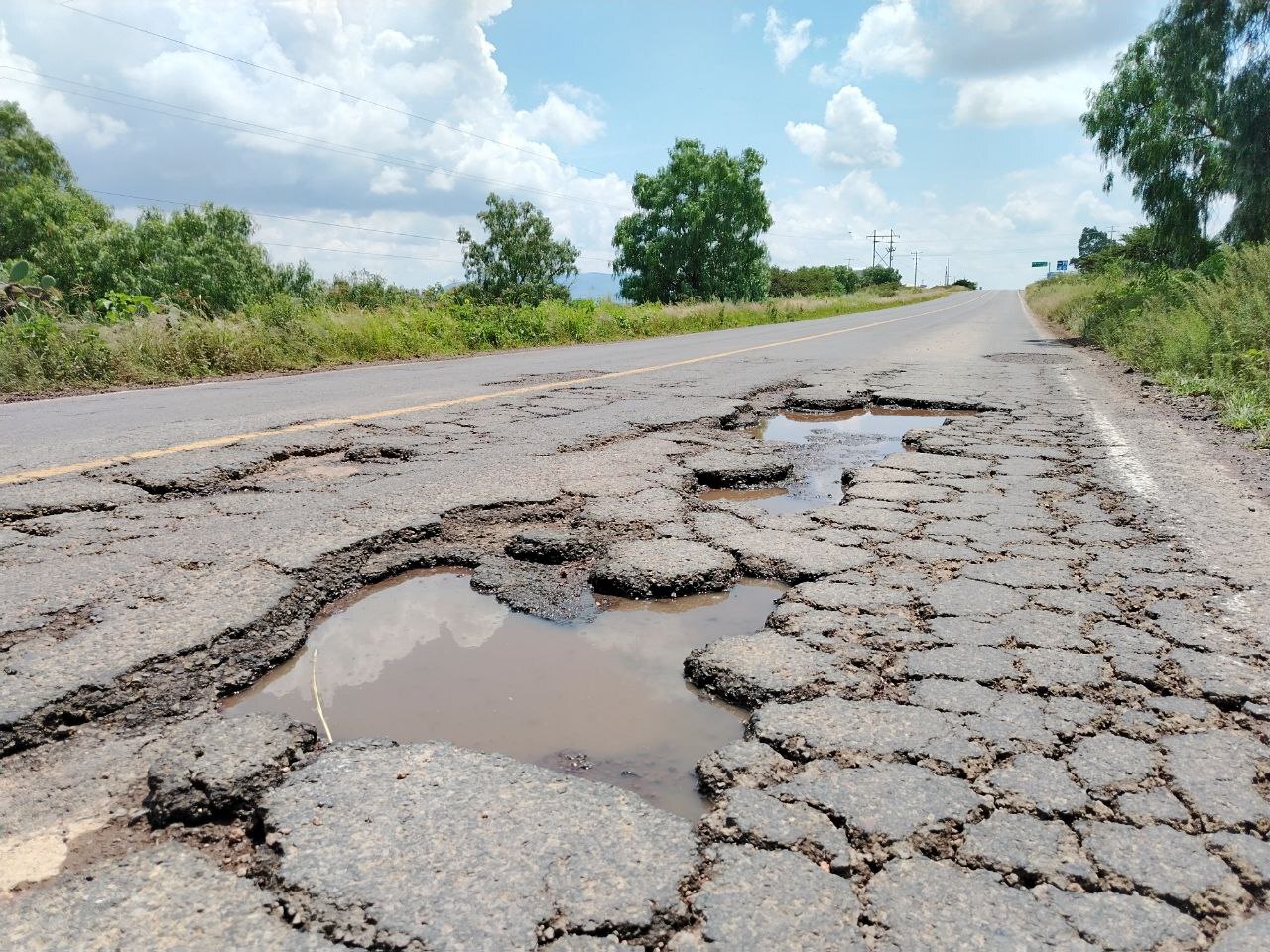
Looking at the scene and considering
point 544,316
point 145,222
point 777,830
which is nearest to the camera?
point 777,830

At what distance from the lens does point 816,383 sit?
7.84 meters

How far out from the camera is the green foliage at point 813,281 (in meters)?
80.5

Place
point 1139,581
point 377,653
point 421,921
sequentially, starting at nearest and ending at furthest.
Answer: point 421,921 → point 377,653 → point 1139,581

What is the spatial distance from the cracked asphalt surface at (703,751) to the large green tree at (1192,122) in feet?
40.4

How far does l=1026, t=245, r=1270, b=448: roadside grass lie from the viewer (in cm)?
656

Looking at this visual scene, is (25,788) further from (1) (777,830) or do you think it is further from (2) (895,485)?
(2) (895,485)

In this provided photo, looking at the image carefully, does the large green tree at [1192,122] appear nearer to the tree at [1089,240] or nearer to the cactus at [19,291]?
the cactus at [19,291]

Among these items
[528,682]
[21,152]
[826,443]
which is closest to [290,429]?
[826,443]

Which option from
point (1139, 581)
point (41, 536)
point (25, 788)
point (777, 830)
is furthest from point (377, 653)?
point (1139, 581)

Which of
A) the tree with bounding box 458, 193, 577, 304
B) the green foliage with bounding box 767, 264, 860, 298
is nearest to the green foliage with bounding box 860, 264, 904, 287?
the green foliage with bounding box 767, 264, 860, 298

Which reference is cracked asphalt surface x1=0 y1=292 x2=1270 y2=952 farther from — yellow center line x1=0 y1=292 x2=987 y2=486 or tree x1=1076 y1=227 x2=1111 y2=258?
tree x1=1076 y1=227 x2=1111 y2=258

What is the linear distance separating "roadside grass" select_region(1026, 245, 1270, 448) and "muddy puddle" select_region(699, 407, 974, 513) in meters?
2.20

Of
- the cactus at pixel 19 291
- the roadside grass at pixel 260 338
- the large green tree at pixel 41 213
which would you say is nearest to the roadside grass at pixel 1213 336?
the roadside grass at pixel 260 338

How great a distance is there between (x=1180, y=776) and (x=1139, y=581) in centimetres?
125
